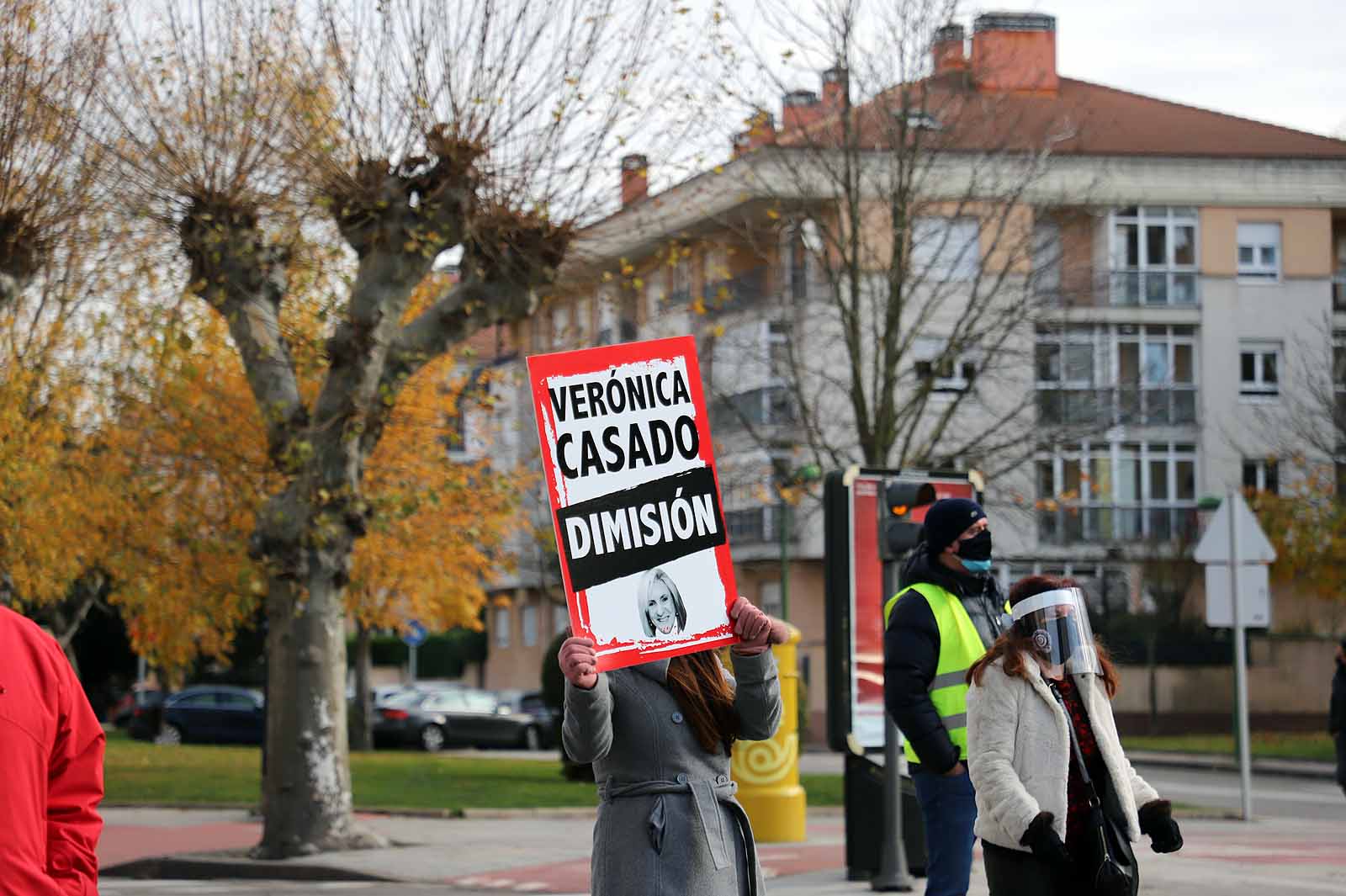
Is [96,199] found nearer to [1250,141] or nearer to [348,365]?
[348,365]

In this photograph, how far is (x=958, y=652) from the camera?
723 centimetres

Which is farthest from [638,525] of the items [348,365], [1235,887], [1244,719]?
[1244,719]

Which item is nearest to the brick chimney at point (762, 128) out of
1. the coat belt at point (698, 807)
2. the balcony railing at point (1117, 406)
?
the balcony railing at point (1117, 406)

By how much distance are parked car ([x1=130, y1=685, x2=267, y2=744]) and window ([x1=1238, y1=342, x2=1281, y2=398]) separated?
2700 centimetres

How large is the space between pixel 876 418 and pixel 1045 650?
17.8 meters

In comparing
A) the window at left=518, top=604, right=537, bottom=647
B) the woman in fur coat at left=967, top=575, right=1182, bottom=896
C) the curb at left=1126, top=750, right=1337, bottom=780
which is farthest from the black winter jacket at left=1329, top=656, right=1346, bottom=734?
the window at left=518, top=604, right=537, bottom=647

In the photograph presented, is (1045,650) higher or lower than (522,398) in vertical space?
lower

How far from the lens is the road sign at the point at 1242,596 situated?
19.3 metres

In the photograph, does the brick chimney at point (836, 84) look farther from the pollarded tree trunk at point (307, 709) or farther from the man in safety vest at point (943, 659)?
the man in safety vest at point (943, 659)

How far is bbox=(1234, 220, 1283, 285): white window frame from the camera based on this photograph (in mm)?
49906

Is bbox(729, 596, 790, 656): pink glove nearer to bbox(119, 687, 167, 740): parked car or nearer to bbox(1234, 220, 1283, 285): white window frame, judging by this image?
bbox(119, 687, 167, 740): parked car

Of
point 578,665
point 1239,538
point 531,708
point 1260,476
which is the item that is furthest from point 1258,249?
point 578,665

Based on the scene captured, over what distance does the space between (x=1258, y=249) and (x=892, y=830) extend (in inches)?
1619

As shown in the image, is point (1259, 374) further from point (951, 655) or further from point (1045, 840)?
Answer: point (1045, 840)
